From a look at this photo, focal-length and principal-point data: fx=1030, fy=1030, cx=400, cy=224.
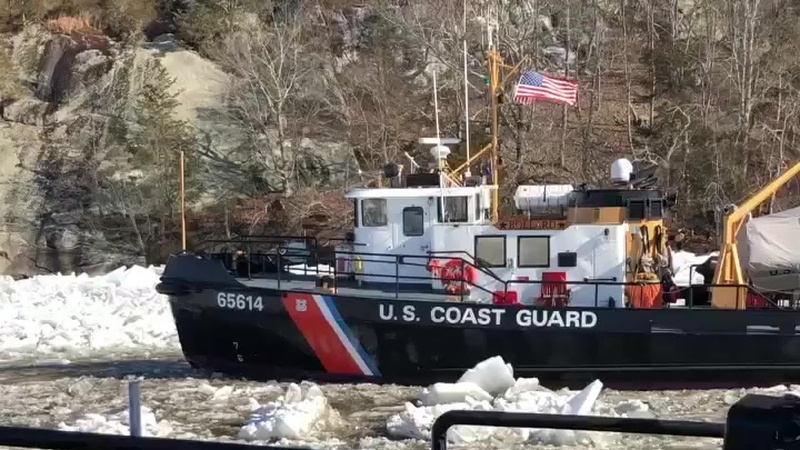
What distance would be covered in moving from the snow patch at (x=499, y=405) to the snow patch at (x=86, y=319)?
6.79 meters

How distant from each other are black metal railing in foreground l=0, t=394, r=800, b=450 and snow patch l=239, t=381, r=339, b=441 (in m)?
6.75

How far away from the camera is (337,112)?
105ft

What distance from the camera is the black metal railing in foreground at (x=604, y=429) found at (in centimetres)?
206

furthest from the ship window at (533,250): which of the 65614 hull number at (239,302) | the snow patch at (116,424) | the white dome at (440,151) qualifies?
the snow patch at (116,424)

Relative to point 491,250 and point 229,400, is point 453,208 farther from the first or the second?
point 229,400

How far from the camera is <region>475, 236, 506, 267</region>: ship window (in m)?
12.5

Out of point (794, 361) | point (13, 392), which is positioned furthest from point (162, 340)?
point (794, 361)

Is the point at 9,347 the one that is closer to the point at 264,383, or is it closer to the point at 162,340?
the point at 162,340

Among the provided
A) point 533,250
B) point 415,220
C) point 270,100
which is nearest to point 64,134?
point 270,100

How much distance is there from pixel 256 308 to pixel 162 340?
14.9ft

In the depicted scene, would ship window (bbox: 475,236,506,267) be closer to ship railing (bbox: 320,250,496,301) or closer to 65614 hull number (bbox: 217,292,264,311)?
ship railing (bbox: 320,250,496,301)

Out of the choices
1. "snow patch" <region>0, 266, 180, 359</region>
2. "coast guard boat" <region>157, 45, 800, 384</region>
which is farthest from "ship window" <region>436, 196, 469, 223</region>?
"snow patch" <region>0, 266, 180, 359</region>

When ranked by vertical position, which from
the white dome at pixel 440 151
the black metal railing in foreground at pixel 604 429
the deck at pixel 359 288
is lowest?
the deck at pixel 359 288

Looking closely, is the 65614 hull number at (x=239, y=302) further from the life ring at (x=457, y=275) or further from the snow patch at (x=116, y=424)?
the snow patch at (x=116, y=424)
